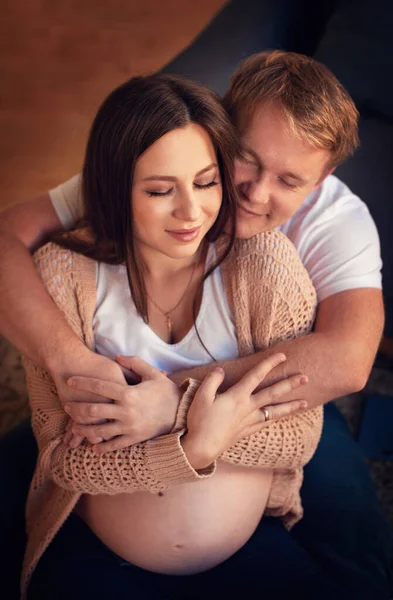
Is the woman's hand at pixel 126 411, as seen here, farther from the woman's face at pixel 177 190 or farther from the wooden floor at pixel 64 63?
the wooden floor at pixel 64 63

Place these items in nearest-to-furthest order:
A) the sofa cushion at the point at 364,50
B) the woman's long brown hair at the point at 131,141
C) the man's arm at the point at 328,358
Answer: the woman's long brown hair at the point at 131,141 < the man's arm at the point at 328,358 < the sofa cushion at the point at 364,50

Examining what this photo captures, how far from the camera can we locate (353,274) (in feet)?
4.40

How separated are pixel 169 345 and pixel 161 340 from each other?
0.06ft

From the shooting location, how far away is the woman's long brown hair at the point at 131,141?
3.59 feet

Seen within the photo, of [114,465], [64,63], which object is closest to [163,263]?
[114,465]

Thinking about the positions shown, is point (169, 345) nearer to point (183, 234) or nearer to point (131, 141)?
point (183, 234)

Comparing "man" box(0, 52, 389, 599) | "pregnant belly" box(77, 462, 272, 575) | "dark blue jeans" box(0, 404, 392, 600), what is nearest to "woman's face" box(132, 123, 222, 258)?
"man" box(0, 52, 389, 599)

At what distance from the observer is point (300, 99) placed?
1.17 m

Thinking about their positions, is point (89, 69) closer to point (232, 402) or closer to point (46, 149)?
point (46, 149)

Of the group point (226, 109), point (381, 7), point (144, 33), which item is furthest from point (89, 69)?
point (226, 109)

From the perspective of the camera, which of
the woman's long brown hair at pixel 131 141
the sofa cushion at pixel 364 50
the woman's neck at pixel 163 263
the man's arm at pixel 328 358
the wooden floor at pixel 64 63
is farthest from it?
the wooden floor at pixel 64 63

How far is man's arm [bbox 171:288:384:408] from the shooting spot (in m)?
1.21

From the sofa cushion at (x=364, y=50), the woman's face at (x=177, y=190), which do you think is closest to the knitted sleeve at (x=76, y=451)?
the woman's face at (x=177, y=190)

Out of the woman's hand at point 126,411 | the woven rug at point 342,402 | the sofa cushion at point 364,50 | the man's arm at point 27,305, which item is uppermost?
the sofa cushion at point 364,50
